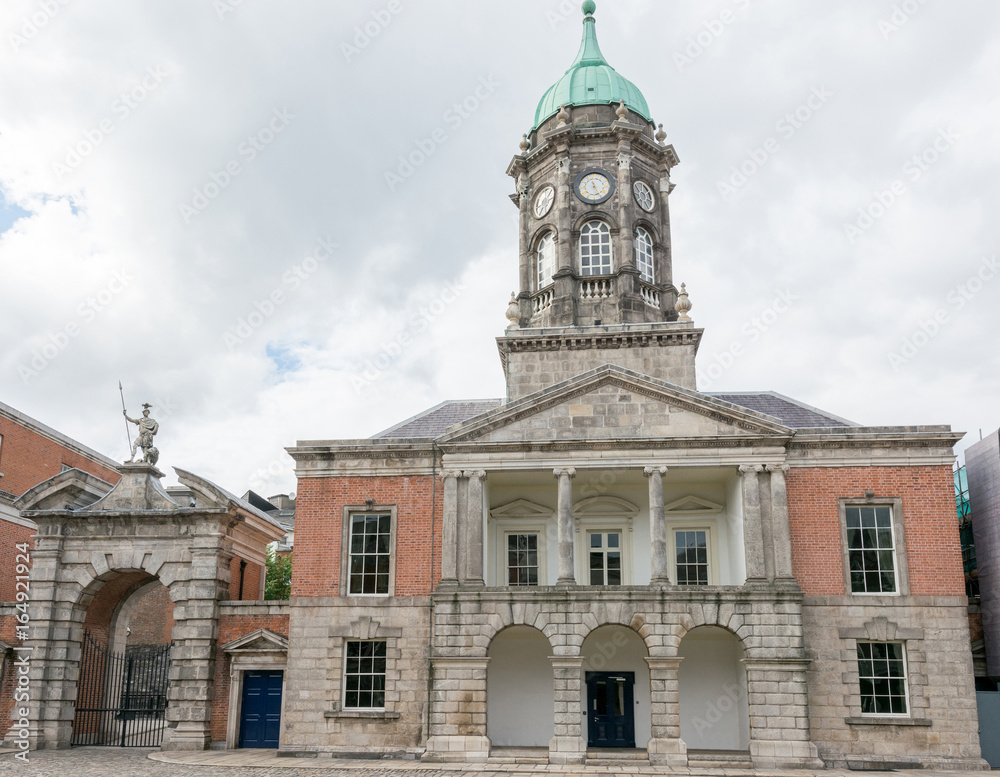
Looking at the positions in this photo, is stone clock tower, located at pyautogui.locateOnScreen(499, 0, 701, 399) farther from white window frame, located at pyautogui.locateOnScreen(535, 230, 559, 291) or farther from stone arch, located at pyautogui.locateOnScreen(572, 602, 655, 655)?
stone arch, located at pyautogui.locateOnScreen(572, 602, 655, 655)

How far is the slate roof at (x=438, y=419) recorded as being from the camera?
26.6m

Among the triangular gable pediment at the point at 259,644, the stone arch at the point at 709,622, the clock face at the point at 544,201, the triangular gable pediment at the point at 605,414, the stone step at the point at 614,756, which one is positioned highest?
the clock face at the point at 544,201

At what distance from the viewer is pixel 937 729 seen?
2138 cm

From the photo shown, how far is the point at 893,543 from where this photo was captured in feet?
74.8

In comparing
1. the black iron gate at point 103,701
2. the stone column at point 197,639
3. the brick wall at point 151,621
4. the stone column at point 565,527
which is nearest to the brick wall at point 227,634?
the stone column at point 197,639

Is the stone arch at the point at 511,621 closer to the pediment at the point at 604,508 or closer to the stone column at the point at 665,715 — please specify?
the stone column at the point at 665,715

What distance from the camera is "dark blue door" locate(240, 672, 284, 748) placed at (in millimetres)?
24078

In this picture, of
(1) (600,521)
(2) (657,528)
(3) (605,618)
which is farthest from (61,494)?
(2) (657,528)

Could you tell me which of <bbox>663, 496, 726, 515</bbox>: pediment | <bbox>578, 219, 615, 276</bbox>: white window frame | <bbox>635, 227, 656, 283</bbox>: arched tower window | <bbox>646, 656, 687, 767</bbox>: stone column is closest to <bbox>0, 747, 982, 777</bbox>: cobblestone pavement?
<bbox>646, 656, 687, 767</bbox>: stone column

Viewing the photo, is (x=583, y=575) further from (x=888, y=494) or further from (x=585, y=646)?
(x=888, y=494)

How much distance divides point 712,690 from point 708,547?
12.5 ft

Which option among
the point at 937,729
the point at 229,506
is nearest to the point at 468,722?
the point at 229,506

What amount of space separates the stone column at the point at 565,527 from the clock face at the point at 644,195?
11260 millimetres

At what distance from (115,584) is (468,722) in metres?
11.8
